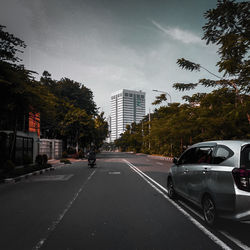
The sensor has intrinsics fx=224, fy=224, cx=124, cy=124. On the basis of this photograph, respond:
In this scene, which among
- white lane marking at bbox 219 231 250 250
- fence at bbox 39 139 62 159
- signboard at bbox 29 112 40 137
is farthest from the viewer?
fence at bbox 39 139 62 159

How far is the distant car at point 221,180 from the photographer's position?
380 cm

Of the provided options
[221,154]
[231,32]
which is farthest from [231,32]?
[221,154]

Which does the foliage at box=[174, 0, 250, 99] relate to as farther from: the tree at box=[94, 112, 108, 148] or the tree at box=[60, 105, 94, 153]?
the tree at box=[94, 112, 108, 148]

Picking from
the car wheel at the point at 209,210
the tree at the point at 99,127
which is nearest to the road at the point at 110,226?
the car wheel at the point at 209,210

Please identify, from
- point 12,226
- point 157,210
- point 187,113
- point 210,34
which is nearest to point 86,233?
point 12,226

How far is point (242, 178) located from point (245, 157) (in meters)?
0.41

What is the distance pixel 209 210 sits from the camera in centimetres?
459

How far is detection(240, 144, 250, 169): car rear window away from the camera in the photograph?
12.9ft

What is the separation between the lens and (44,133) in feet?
149

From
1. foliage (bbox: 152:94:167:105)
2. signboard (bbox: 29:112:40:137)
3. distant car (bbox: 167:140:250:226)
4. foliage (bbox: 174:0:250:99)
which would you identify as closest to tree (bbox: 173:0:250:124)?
foliage (bbox: 174:0:250:99)

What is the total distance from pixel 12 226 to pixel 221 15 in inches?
400

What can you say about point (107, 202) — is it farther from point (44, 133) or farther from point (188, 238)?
point (44, 133)

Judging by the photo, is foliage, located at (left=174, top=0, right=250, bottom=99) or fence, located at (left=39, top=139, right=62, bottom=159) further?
fence, located at (left=39, top=139, right=62, bottom=159)

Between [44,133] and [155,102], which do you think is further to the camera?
[44,133]
